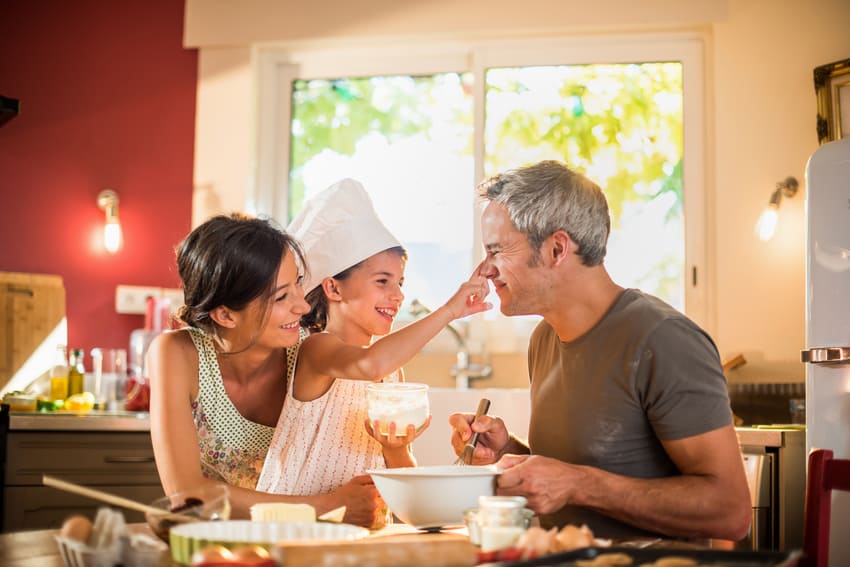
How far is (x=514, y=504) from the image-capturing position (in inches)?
50.6

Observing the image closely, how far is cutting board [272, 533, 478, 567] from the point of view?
3.17ft

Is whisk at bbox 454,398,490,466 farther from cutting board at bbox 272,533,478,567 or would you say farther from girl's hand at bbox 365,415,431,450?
cutting board at bbox 272,533,478,567

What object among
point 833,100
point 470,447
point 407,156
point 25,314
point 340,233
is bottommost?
point 470,447

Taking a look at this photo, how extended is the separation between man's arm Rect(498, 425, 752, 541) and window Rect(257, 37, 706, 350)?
7.32 ft

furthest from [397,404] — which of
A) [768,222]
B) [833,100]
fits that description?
[833,100]

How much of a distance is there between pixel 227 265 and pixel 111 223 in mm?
2204

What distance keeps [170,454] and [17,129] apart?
8.95 feet

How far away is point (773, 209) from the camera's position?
144 inches

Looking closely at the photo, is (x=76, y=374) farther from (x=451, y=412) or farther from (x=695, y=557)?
(x=695, y=557)

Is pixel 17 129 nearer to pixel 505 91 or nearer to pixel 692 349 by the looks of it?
pixel 505 91

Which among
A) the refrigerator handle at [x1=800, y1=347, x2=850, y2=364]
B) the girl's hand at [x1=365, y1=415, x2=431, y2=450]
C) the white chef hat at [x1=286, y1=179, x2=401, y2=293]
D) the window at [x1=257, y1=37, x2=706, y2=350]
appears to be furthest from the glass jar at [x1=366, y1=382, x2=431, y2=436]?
the window at [x1=257, y1=37, x2=706, y2=350]

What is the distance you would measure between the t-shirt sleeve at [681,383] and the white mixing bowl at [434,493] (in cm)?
36

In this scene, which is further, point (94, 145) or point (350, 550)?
point (94, 145)

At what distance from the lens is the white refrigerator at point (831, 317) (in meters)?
2.79
